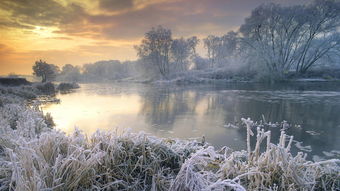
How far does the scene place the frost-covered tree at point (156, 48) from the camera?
35.5 m

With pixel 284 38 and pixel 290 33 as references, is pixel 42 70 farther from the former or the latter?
pixel 290 33

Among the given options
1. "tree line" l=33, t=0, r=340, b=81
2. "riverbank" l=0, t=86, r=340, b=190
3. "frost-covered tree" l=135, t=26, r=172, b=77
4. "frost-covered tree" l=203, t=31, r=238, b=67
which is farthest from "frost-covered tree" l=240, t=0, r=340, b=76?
"riverbank" l=0, t=86, r=340, b=190

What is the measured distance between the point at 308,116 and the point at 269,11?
24513 millimetres

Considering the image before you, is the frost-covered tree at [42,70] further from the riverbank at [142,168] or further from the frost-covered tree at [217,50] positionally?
the frost-covered tree at [217,50]

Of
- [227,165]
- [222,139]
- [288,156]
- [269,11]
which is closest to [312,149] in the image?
[222,139]

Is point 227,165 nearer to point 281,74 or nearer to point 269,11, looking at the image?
point 281,74

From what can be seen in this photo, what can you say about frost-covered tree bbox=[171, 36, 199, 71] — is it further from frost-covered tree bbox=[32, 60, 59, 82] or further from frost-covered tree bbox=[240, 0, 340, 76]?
frost-covered tree bbox=[32, 60, 59, 82]

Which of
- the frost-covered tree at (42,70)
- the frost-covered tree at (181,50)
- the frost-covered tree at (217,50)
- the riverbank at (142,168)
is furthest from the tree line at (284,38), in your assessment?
the riverbank at (142,168)

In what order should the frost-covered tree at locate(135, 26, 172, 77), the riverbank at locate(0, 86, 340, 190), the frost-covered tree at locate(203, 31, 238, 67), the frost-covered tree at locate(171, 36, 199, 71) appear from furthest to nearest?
the frost-covered tree at locate(203, 31, 238, 67)
the frost-covered tree at locate(171, 36, 199, 71)
the frost-covered tree at locate(135, 26, 172, 77)
the riverbank at locate(0, 86, 340, 190)

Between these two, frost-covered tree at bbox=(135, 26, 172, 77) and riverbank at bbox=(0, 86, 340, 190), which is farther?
frost-covered tree at bbox=(135, 26, 172, 77)

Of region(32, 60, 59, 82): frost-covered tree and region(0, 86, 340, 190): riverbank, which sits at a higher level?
region(32, 60, 59, 82): frost-covered tree

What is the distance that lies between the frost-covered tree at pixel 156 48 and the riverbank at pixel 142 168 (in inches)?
1415

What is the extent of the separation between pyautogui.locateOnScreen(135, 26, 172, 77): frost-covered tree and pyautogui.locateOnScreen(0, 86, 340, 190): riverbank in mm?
35931

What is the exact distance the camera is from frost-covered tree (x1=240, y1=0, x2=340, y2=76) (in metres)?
23.6
